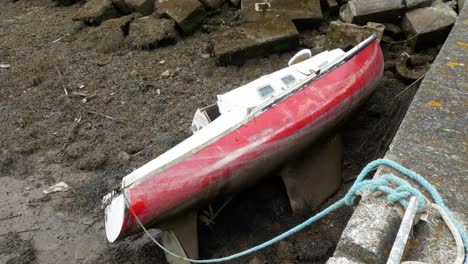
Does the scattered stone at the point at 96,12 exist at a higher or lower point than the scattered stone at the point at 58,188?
higher

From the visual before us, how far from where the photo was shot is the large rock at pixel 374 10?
267 inches

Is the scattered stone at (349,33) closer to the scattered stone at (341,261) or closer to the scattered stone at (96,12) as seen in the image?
the scattered stone at (96,12)

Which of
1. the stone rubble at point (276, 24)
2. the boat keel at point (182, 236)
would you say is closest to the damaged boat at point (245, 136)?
the boat keel at point (182, 236)

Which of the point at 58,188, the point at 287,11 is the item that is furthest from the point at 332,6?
the point at 58,188

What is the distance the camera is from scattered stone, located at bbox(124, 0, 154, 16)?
8.27m

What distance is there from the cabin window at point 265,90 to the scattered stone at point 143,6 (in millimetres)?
4372

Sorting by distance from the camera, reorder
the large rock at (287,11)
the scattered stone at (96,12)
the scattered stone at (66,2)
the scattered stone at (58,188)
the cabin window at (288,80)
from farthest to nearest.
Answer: the scattered stone at (66,2) → the scattered stone at (96,12) → the large rock at (287,11) → the scattered stone at (58,188) → the cabin window at (288,80)

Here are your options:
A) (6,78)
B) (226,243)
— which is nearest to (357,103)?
(226,243)

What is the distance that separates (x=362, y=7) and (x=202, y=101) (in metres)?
2.86

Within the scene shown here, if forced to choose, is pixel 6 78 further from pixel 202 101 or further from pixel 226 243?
pixel 226 243

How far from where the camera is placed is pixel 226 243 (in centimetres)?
448

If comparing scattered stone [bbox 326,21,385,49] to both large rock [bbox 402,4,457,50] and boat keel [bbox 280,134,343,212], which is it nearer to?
large rock [bbox 402,4,457,50]

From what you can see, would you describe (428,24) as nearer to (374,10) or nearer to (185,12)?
(374,10)

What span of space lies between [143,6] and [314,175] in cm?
513
